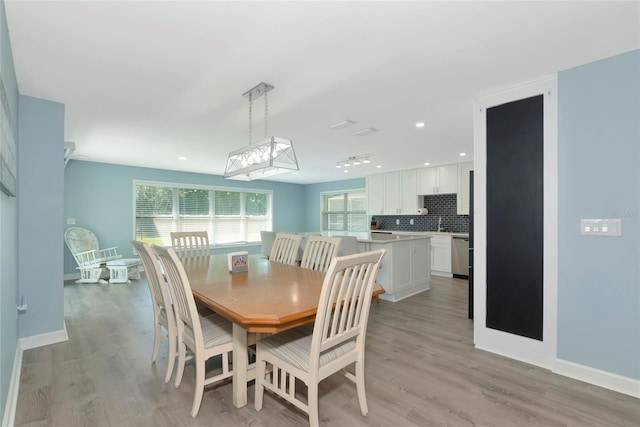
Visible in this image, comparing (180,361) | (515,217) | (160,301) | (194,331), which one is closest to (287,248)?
(160,301)

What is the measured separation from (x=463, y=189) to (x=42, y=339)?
6.32 meters

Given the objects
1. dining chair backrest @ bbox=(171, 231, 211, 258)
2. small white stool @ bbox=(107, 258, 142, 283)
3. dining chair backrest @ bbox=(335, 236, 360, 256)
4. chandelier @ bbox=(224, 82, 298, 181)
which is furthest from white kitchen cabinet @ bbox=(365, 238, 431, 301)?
small white stool @ bbox=(107, 258, 142, 283)

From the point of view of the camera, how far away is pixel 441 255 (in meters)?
5.88

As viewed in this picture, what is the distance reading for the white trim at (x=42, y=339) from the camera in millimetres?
2535

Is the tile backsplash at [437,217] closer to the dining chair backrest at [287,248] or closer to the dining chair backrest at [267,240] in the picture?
the dining chair backrest at [267,240]

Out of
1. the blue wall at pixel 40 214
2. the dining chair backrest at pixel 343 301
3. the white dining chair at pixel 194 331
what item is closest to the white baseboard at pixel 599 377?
the dining chair backrest at pixel 343 301

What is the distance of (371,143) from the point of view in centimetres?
425

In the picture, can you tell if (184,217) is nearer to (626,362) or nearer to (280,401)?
(280,401)

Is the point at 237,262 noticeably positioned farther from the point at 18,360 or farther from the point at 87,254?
the point at 87,254

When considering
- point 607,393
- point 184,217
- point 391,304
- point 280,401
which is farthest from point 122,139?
point 607,393

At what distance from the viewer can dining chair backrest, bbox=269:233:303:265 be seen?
303 cm

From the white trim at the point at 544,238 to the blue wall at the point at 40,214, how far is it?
3839 mm

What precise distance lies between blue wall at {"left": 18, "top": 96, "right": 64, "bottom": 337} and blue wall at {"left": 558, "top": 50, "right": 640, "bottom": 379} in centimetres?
428

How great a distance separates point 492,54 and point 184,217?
6418mm
